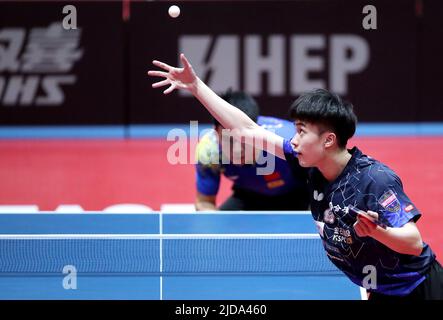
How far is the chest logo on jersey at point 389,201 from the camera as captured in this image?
371 cm

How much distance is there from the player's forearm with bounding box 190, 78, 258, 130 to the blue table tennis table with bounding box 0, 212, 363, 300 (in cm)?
117

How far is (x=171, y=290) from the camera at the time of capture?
17.4 ft

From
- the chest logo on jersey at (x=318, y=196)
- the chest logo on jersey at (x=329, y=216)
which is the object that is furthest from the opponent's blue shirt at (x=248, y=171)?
the chest logo on jersey at (x=329, y=216)

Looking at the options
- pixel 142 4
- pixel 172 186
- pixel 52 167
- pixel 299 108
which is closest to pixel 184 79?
pixel 299 108

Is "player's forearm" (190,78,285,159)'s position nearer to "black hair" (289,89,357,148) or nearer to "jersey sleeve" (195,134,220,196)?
"black hair" (289,89,357,148)

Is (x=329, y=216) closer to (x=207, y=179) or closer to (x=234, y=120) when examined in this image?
(x=234, y=120)

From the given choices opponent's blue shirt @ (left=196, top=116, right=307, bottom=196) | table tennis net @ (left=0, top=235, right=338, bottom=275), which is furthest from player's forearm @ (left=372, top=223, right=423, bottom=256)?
opponent's blue shirt @ (left=196, top=116, right=307, bottom=196)

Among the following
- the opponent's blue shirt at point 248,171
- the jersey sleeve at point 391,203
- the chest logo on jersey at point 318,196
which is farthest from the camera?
the opponent's blue shirt at point 248,171

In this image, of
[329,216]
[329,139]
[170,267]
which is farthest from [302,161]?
[170,267]

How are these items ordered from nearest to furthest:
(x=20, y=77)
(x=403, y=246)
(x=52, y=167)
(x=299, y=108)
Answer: (x=403, y=246)
(x=299, y=108)
(x=52, y=167)
(x=20, y=77)

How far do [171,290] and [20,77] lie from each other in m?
7.95

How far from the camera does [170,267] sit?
5496 millimetres

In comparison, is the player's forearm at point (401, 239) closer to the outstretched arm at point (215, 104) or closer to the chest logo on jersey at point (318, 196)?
the chest logo on jersey at point (318, 196)

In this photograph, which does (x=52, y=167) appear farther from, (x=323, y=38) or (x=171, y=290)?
(x=171, y=290)
